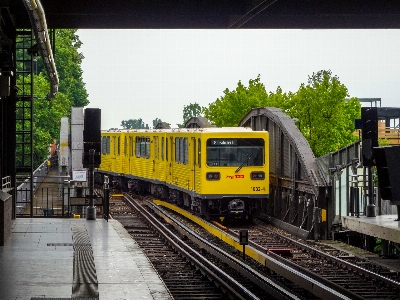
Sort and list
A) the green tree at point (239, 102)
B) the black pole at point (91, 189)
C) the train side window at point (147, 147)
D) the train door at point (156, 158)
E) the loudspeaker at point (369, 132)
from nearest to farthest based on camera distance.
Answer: the loudspeaker at point (369, 132), the black pole at point (91, 189), the train door at point (156, 158), the train side window at point (147, 147), the green tree at point (239, 102)

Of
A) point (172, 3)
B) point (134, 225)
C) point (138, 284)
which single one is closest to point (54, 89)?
point (134, 225)

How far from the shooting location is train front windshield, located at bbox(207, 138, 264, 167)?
2911 cm

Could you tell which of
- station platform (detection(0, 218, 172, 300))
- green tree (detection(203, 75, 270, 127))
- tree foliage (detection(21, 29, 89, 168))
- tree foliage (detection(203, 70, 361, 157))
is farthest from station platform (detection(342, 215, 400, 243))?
green tree (detection(203, 75, 270, 127))

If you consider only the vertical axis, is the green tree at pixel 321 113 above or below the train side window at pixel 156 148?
above

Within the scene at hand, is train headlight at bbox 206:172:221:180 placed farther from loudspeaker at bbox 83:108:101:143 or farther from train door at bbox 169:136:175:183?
train door at bbox 169:136:175:183

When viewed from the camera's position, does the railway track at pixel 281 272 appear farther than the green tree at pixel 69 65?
No

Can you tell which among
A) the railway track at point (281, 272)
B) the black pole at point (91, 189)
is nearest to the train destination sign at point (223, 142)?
the railway track at point (281, 272)

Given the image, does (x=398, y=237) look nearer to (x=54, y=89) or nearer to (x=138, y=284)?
(x=138, y=284)

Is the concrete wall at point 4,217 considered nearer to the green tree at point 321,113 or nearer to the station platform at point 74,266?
the station platform at point 74,266

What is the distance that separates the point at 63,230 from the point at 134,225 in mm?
6110

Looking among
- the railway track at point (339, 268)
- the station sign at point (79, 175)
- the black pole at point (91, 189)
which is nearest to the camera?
the railway track at point (339, 268)

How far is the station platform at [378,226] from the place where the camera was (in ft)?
48.6

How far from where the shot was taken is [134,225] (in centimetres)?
2862

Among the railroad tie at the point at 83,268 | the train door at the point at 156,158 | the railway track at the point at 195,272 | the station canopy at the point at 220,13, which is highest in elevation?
the station canopy at the point at 220,13
